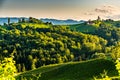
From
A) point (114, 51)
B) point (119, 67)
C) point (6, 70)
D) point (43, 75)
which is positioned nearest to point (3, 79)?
point (6, 70)

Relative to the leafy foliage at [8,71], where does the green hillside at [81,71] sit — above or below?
below

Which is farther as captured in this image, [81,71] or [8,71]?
[81,71]

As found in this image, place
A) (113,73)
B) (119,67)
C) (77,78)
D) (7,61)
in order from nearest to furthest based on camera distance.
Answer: (119,67)
(7,61)
(113,73)
(77,78)

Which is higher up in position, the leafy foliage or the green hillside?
the leafy foliage

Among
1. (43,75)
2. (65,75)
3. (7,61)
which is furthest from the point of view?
(43,75)

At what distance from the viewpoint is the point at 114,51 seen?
A: 12900 centimetres

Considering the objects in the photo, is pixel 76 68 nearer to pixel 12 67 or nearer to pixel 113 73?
pixel 113 73

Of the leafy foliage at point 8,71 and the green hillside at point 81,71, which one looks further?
the green hillside at point 81,71

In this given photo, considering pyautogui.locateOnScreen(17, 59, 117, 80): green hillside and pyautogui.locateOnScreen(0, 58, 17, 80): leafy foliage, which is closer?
pyautogui.locateOnScreen(0, 58, 17, 80): leafy foliage

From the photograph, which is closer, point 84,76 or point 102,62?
point 84,76

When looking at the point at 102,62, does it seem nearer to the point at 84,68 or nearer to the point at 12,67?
the point at 84,68

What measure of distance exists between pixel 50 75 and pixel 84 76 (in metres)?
16.3

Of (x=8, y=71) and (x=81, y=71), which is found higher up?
(x=8, y=71)

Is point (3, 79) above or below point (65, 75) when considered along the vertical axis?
above
